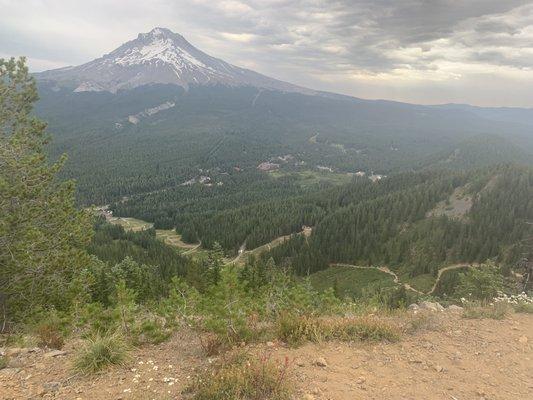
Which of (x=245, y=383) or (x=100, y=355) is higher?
(x=245, y=383)

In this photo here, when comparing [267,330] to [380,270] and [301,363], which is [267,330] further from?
[380,270]

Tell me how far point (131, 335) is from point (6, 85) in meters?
14.7

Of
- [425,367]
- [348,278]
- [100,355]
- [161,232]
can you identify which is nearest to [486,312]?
[425,367]

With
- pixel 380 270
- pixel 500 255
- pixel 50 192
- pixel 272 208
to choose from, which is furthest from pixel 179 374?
pixel 272 208

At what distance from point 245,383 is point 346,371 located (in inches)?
111

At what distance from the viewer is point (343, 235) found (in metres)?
125

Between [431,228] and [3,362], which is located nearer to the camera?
[3,362]

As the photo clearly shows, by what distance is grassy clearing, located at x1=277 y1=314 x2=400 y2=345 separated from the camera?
1073 cm

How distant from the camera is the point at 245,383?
788 centimetres

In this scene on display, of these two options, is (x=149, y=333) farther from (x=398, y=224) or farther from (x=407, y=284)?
(x=398, y=224)

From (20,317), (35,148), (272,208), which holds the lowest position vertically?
(272,208)

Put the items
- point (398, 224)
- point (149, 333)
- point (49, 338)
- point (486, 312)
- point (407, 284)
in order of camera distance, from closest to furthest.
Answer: point (149, 333)
point (49, 338)
point (486, 312)
point (407, 284)
point (398, 224)

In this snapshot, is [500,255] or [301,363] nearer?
[301,363]

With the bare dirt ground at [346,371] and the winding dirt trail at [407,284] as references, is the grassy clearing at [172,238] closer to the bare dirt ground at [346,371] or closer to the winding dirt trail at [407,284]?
the winding dirt trail at [407,284]
